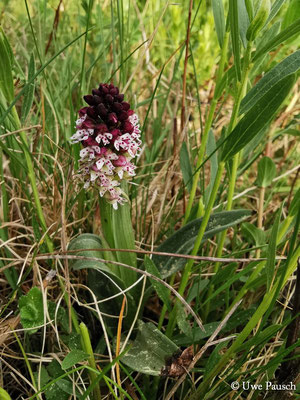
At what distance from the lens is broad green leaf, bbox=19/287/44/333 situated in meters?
1.02

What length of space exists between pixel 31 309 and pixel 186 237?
1.35ft

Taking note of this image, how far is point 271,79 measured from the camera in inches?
34.6

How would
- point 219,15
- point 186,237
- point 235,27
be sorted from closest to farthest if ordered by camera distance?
point 235,27, point 219,15, point 186,237

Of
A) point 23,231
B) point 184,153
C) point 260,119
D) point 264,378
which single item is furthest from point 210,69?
point 264,378

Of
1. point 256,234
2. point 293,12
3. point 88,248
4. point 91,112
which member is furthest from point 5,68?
point 256,234

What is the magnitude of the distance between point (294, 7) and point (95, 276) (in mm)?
829

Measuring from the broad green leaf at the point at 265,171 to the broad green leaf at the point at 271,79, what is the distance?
0.50 m

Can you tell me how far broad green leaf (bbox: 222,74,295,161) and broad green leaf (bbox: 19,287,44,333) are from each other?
1.75 ft

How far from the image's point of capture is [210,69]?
2156mm

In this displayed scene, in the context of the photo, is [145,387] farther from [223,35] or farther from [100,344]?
[223,35]

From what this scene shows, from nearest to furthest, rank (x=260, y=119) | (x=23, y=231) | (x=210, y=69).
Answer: (x=260, y=119) → (x=23, y=231) → (x=210, y=69)

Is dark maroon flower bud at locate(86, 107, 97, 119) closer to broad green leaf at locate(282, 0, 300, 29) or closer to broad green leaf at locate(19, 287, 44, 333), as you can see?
broad green leaf at locate(19, 287, 44, 333)

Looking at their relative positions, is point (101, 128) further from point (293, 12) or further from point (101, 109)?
point (293, 12)

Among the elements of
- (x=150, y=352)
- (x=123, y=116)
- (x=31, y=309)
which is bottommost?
(x=150, y=352)
